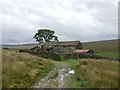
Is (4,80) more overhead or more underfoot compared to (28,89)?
more overhead

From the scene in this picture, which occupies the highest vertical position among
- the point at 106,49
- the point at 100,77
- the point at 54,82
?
the point at 100,77

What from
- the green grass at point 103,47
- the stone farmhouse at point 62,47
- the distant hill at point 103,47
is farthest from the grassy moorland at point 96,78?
the distant hill at point 103,47

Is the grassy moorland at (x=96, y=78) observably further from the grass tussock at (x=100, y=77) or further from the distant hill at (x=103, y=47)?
the distant hill at (x=103, y=47)

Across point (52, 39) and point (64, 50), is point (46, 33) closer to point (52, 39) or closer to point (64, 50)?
point (52, 39)

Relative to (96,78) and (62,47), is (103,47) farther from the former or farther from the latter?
(96,78)

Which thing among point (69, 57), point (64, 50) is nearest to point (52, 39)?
point (64, 50)

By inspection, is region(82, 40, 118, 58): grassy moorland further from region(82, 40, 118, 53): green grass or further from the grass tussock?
the grass tussock

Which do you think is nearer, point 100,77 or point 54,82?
point 100,77

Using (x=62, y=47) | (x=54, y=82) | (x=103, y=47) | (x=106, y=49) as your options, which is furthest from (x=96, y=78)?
(x=103, y=47)

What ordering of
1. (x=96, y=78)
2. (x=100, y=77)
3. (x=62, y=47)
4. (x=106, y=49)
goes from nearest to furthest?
(x=96, y=78) < (x=100, y=77) < (x=62, y=47) < (x=106, y=49)

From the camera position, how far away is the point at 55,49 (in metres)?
44.8

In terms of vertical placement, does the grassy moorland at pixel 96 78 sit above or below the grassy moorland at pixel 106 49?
above

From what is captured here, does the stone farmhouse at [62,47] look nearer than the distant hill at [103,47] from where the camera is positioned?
Yes

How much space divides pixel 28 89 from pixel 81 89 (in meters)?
3.26
